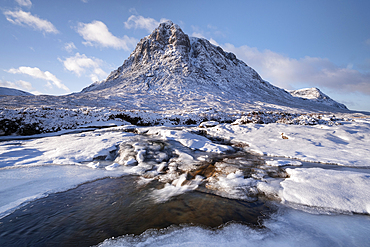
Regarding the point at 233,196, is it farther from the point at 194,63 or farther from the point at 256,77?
the point at 256,77

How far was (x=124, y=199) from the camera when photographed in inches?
137

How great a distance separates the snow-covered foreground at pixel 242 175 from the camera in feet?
8.10

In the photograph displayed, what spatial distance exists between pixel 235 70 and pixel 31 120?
217 ft

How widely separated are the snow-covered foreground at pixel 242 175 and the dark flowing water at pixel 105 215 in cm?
24

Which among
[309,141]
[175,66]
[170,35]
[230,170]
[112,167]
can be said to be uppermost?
[170,35]

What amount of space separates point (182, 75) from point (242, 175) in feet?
163

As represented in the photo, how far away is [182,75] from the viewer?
51.0m

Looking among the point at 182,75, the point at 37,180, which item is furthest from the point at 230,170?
the point at 182,75

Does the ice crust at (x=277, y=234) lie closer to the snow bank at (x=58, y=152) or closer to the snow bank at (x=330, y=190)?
the snow bank at (x=330, y=190)

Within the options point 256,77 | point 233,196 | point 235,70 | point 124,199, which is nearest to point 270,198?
point 233,196

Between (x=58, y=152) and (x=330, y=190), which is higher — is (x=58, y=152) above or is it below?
below

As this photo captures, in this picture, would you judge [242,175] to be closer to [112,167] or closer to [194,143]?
[194,143]

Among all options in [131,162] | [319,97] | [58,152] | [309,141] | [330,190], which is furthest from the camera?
[319,97]

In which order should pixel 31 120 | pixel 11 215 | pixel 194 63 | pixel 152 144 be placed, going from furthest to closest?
pixel 194 63
pixel 31 120
pixel 152 144
pixel 11 215
